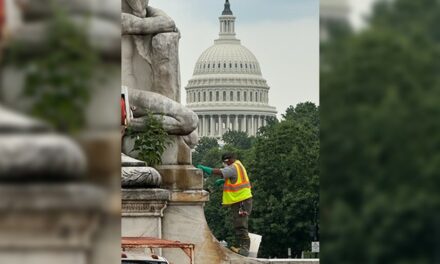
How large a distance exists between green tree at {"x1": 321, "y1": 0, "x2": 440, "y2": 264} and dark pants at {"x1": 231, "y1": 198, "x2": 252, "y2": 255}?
1571 centimetres

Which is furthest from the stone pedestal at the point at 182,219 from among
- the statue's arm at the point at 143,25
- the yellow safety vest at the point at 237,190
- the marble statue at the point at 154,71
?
the statue's arm at the point at 143,25

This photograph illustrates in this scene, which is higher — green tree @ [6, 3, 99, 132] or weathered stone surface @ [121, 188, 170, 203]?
green tree @ [6, 3, 99, 132]

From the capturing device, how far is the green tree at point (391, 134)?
2.09 meters

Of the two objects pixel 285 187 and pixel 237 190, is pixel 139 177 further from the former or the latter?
pixel 285 187

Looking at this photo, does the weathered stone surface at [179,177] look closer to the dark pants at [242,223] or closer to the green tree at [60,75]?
the dark pants at [242,223]

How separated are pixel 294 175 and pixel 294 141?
5.57ft

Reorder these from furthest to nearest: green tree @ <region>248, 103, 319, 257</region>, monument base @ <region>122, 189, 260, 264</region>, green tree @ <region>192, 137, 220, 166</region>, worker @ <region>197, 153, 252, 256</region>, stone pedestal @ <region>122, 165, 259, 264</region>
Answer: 1. green tree @ <region>192, 137, 220, 166</region>
2. green tree @ <region>248, 103, 319, 257</region>
3. worker @ <region>197, 153, 252, 256</region>
4. stone pedestal @ <region>122, 165, 259, 264</region>
5. monument base @ <region>122, 189, 260, 264</region>

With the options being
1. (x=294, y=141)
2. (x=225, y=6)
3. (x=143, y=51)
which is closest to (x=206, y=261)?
(x=143, y=51)

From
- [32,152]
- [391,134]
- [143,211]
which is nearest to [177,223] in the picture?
[143,211]

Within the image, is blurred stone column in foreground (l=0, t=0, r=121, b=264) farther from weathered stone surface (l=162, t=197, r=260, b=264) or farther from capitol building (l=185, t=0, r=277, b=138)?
capitol building (l=185, t=0, r=277, b=138)

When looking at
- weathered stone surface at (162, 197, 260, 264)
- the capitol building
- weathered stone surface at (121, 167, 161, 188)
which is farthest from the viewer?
the capitol building

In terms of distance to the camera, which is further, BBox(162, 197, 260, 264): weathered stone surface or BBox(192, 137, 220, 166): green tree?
BBox(192, 137, 220, 166): green tree

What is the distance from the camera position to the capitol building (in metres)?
147

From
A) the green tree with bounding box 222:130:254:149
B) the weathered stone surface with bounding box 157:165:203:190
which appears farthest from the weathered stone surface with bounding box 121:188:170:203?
the green tree with bounding box 222:130:254:149
